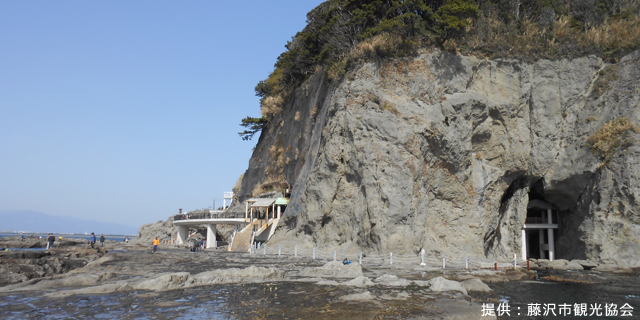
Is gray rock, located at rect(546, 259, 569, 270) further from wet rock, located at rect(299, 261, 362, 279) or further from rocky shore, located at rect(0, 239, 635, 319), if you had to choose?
wet rock, located at rect(299, 261, 362, 279)

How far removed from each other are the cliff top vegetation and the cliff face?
3.53 feet

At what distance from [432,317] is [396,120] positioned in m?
18.9

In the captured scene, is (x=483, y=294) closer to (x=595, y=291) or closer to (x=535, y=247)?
(x=595, y=291)

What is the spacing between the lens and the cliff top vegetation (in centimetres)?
3028

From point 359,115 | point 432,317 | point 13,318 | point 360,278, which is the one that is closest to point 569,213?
point 359,115

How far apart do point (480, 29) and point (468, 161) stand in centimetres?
1035

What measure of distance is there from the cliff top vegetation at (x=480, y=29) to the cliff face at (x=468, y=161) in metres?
1.08

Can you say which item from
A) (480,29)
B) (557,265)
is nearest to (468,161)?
(557,265)

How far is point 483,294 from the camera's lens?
14773 mm

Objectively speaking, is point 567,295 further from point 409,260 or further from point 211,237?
point 211,237

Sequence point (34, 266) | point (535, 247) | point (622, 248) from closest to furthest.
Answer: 1. point (34, 266)
2. point (622, 248)
3. point (535, 247)

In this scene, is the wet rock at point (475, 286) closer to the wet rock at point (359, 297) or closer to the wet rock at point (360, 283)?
the wet rock at point (360, 283)

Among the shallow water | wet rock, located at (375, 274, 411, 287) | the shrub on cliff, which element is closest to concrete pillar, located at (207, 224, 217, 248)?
wet rock, located at (375, 274, 411, 287)

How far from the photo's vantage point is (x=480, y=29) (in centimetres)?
3180
